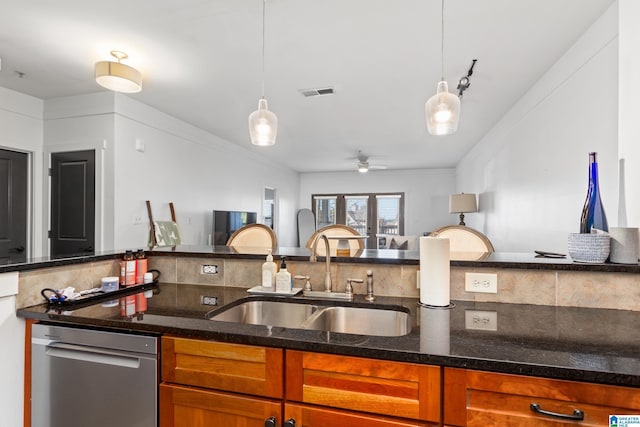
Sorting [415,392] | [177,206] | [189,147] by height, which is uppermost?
[189,147]

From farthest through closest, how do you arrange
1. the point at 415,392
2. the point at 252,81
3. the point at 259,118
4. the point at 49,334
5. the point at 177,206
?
the point at 177,206, the point at 252,81, the point at 259,118, the point at 49,334, the point at 415,392

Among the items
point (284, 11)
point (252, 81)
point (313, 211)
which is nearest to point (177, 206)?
point (252, 81)

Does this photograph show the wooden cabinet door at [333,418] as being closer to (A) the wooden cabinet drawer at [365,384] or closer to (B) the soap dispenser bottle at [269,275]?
(A) the wooden cabinet drawer at [365,384]

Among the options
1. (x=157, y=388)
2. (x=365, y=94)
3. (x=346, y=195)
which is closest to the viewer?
(x=157, y=388)

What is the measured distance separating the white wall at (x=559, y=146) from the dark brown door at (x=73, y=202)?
4390mm

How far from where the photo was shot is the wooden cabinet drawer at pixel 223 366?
998mm

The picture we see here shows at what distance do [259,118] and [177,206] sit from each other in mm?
2848

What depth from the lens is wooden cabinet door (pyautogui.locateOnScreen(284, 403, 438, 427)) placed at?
89 cm

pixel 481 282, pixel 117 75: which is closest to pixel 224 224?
pixel 117 75

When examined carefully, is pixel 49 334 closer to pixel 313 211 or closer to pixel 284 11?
pixel 284 11

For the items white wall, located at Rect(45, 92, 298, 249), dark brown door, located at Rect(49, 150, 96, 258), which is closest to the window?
white wall, located at Rect(45, 92, 298, 249)

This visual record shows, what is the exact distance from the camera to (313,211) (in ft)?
Answer: 29.1

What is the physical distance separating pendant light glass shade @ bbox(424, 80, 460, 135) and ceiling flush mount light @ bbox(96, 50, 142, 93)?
2.28 metres

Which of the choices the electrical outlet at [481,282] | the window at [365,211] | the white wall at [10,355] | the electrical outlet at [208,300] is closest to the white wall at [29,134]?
the white wall at [10,355]
